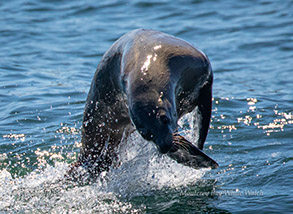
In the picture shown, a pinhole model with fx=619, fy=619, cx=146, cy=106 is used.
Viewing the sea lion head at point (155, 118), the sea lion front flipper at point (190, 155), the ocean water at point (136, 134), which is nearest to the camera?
the sea lion head at point (155, 118)

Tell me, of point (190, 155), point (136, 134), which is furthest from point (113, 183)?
point (190, 155)

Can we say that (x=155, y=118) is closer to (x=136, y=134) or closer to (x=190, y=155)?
(x=190, y=155)

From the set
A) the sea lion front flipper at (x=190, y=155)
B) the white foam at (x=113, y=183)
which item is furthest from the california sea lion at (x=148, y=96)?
the white foam at (x=113, y=183)

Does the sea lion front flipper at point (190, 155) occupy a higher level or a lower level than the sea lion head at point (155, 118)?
lower

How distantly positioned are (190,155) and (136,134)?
43.2 inches

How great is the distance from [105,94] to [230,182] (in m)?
1.59

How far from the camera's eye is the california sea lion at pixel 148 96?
16.6ft

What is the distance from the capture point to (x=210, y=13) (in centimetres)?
1680

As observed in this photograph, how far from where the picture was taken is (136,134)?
6.48 meters

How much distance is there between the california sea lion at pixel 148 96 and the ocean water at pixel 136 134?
29cm

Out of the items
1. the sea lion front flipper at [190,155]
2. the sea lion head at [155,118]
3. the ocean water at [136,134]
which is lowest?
the ocean water at [136,134]

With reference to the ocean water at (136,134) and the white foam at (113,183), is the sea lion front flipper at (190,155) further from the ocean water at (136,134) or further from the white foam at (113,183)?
the white foam at (113,183)

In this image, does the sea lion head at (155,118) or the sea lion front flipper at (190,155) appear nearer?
the sea lion head at (155,118)

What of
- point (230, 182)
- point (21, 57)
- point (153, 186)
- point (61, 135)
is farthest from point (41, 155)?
point (21, 57)
